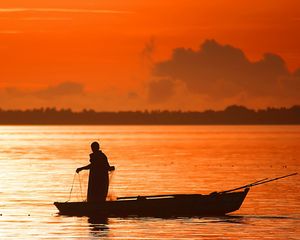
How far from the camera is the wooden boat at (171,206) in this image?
109 ft

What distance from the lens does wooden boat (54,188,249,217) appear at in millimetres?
33219

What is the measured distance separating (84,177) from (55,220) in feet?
89.0

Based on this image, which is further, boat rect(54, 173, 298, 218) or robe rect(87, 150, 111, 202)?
boat rect(54, 173, 298, 218)

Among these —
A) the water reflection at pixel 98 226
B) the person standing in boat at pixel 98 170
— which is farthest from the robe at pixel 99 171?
the water reflection at pixel 98 226

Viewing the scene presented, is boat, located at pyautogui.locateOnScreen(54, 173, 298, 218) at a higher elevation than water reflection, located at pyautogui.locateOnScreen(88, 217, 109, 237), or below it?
higher

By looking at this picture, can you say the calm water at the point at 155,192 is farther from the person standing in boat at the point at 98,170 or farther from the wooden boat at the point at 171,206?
the person standing in boat at the point at 98,170

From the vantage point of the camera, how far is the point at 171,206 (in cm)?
3328

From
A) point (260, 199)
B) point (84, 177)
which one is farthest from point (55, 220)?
point (84, 177)

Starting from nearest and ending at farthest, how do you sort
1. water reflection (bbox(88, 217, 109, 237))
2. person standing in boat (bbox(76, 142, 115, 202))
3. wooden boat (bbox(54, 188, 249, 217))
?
water reflection (bbox(88, 217, 109, 237)), person standing in boat (bbox(76, 142, 115, 202)), wooden boat (bbox(54, 188, 249, 217))

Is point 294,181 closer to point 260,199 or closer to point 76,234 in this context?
point 260,199

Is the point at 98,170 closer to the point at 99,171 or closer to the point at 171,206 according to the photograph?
the point at 99,171

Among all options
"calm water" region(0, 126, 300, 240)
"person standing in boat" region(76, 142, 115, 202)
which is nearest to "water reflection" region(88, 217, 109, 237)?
"calm water" region(0, 126, 300, 240)

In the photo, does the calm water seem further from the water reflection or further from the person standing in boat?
the person standing in boat

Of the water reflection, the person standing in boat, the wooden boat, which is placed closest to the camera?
the water reflection
